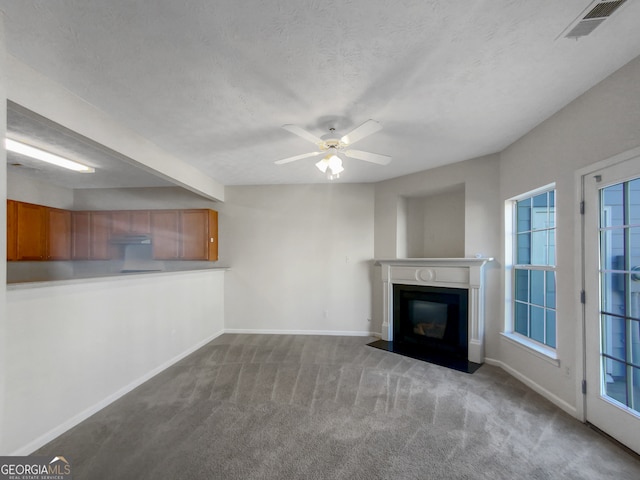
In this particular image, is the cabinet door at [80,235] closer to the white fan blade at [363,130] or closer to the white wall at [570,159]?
the white fan blade at [363,130]

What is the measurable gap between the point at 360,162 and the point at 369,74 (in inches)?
69.6

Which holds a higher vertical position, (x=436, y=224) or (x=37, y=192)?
(x=37, y=192)

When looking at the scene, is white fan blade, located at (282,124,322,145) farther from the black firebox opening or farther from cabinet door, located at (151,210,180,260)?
cabinet door, located at (151,210,180,260)

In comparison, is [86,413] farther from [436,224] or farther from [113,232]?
[436,224]

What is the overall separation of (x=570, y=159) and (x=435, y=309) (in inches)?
94.2

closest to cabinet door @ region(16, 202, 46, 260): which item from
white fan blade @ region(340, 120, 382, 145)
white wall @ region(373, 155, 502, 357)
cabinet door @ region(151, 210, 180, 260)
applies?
cabinet door @ region(151, 210, 180, 260)

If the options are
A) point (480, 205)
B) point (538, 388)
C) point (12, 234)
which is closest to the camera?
point (538, 388)

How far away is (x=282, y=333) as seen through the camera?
461cm

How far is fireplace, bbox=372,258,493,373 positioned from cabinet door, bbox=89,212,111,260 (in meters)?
4.67

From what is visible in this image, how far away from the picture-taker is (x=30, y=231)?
4.23 metres

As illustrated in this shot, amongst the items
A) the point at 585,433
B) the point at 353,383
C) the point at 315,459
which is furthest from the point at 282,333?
the point at 585,433

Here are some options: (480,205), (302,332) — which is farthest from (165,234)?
(480,205)

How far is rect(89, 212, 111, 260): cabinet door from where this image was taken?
185 inches

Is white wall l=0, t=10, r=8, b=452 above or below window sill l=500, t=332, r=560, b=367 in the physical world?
above
